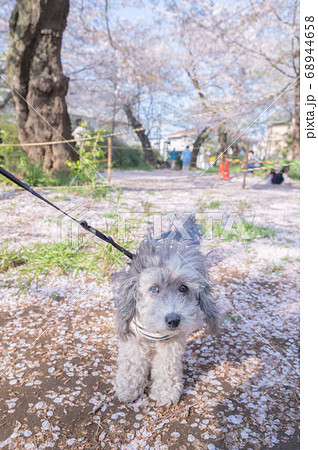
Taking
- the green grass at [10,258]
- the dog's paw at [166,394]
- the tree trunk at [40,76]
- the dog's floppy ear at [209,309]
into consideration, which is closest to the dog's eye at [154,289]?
the dog's floppy ear at [209,309]

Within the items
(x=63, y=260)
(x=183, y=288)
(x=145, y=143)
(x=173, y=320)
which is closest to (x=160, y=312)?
(x=173, y=320)

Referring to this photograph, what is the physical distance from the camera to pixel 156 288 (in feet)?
5.76

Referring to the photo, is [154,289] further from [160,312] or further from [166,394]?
[166,394]

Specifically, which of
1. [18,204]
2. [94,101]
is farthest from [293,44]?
[18,204]

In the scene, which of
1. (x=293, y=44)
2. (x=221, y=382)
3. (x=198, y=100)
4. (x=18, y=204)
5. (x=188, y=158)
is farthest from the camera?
(x=198, y=100)

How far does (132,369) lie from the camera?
195 centimetres

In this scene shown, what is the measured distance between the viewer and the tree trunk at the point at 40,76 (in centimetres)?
719

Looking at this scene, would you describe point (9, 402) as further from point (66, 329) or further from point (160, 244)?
point (160, 244)

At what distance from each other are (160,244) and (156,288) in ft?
0.93

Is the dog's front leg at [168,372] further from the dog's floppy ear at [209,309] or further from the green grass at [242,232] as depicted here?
the green grass at [242,232]

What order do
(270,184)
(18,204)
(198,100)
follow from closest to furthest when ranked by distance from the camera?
1. (18,204)
2. (270,184)
3. (198,100)

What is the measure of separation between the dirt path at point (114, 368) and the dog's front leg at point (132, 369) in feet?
0.22

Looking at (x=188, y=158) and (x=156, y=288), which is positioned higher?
(x=188, y=158)

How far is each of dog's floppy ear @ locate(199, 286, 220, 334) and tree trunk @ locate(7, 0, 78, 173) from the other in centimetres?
650
